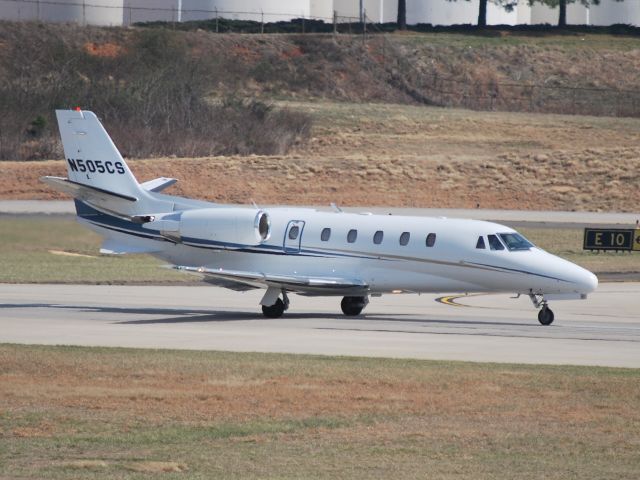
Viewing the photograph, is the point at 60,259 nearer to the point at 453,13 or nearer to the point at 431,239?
the point at 431,239

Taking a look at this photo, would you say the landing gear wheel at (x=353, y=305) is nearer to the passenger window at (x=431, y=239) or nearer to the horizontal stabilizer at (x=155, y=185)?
the passenger window at (x=431, y=239)

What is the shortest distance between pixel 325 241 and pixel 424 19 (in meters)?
97.0

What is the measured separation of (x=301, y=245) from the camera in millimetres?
33281

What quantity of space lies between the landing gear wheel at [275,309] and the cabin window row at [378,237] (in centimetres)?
188

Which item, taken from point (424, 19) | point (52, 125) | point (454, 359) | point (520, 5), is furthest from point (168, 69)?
point (454, 359)

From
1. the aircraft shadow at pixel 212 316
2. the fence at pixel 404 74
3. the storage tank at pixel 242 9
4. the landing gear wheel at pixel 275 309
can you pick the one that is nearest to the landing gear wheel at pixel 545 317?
the aircraft shadow at pixel 212 316

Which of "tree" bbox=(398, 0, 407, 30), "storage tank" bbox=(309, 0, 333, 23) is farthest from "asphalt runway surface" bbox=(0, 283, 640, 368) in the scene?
"storage tank" bbox=(309, 0, 333, 23)

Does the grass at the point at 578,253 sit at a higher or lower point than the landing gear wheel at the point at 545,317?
lower

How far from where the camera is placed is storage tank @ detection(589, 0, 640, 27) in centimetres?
13438

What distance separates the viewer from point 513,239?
3153cm

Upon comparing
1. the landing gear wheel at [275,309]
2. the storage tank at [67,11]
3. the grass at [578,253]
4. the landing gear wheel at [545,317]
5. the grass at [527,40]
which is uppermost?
the storage tank at [67,11]

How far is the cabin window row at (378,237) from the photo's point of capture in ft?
104

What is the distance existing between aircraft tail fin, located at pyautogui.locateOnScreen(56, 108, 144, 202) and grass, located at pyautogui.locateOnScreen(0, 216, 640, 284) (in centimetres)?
579

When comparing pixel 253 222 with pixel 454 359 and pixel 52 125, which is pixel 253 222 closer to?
A: pixel 454 359
